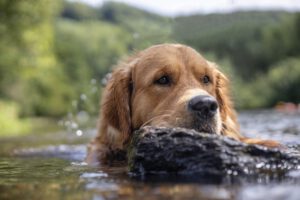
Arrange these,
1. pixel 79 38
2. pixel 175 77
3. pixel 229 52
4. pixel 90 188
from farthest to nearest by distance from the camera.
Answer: pixel 79 38, pixel 229 52, pixel 175 77, pixel 90 188

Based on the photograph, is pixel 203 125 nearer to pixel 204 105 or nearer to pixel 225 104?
pixel 204 105

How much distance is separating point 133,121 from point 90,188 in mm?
2185

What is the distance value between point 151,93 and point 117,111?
1.59ft

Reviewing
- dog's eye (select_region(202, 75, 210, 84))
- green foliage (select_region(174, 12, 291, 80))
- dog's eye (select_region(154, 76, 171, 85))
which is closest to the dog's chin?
dog's eye (select_region(154, 76, 171, 85))

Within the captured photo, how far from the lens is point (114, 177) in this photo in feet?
14.6

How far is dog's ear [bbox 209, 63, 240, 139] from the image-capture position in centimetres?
654

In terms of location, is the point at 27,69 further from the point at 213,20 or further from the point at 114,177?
the point at 114,177

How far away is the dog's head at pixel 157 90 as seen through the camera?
17.9ft

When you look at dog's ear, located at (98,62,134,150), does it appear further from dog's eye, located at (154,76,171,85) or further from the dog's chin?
the dog's chin

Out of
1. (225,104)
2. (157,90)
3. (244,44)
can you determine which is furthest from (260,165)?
(244,44)

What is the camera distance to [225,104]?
6727mm

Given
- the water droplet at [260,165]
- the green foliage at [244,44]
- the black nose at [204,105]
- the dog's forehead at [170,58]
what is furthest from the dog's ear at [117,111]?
the green foliage at [244,44]

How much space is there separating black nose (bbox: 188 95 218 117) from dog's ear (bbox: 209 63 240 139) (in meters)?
1.47

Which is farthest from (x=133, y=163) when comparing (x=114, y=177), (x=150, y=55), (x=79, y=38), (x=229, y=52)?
(x=79, y=38)
